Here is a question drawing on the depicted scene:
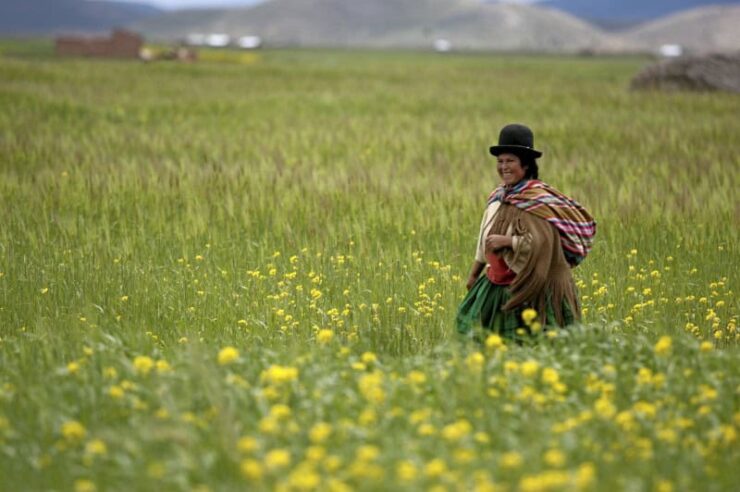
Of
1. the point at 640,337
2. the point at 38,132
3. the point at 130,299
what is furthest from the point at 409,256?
the point at 38,132

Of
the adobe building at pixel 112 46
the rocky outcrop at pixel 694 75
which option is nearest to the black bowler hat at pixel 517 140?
the rocky outcrop at pixel 694 75

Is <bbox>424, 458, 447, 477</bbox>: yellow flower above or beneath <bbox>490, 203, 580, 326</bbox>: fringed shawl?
beneath

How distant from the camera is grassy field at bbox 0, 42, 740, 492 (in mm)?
4039

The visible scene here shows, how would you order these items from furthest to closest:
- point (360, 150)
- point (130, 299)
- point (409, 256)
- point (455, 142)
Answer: point (455, 142), point (360, 150), point (409, 256), point (130, 299)

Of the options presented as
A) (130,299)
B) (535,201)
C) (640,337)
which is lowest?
(130,299)

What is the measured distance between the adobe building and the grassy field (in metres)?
54.7

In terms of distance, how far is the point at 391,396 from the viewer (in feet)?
15.1

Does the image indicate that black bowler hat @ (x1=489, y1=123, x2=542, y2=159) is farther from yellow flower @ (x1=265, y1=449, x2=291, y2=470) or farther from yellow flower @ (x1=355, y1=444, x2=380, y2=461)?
yellow flower @ (x1=265, y1=449, x2=291, y2=470)

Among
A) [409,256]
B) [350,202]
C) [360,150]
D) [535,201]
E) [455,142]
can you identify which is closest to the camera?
[535,201]

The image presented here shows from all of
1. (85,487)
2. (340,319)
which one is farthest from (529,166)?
(85,487)

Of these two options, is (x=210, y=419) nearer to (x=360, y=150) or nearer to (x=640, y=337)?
(x=640, y=337)

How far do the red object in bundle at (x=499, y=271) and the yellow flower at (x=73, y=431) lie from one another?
2.59 metres

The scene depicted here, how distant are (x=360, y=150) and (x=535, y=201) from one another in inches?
430

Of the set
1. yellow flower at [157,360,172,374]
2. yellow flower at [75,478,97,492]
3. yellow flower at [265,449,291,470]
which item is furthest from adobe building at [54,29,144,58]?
yellow flower at [265,449,291,470]
